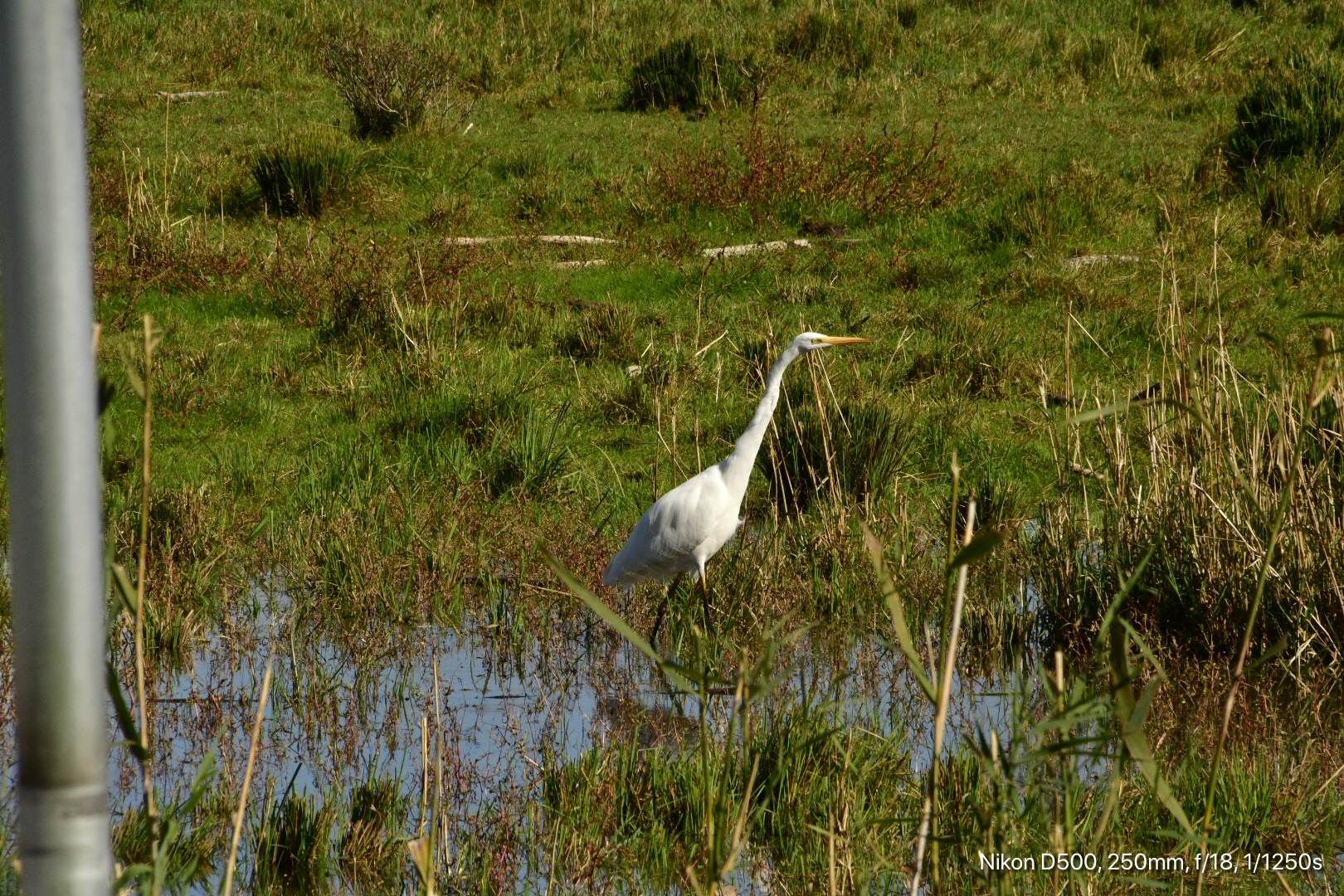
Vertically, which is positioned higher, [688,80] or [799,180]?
[688,80]

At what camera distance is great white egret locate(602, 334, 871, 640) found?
4.92 m

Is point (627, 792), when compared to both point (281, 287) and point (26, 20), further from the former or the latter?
point (281, 287)

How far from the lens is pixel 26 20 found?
29.4 inches

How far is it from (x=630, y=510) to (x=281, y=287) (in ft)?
10.6

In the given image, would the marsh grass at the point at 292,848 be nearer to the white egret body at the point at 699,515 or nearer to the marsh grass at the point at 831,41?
the white egret body at the point at 699,515

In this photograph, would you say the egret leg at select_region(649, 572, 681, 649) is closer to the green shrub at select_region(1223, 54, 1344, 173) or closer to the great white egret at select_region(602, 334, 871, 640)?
the great white egret at select_region(602, 334, 871, 640)

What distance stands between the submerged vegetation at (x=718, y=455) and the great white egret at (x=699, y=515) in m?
0.27

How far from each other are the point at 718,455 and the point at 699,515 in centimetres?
211

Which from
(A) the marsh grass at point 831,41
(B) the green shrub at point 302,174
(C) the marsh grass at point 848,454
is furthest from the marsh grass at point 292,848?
(A) the marsh grass at point 831,41

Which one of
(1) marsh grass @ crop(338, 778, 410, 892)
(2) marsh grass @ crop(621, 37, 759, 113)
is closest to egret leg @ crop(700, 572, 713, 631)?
(1) marsh grass @ crop(338, 778, 410, 892)

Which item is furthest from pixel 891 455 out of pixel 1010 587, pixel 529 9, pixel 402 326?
pixel 529 9

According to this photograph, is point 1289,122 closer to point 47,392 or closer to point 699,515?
point 699,515

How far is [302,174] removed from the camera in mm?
9383

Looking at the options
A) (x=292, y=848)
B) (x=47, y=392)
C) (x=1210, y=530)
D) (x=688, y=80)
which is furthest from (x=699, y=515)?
(x=688, y=80)
